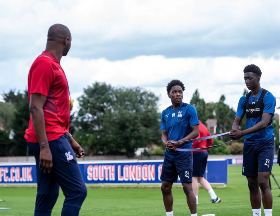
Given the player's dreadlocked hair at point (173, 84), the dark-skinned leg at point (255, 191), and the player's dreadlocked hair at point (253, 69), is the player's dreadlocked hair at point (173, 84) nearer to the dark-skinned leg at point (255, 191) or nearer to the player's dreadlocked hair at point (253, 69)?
the player's dreadlocked hair at point (253, 69)

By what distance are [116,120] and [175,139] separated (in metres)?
77.7

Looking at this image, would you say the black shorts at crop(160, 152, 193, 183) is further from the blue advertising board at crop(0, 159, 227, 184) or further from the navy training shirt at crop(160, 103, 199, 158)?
the blue advertising board at crop(0, 159, 227, 184)

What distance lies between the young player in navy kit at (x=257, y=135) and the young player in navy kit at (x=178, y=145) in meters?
0.75

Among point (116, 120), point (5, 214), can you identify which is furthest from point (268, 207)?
point (116, 120)

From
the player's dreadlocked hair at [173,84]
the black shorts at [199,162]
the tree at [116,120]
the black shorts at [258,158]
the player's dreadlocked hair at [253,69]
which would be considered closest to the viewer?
the black shorts at [258,158]

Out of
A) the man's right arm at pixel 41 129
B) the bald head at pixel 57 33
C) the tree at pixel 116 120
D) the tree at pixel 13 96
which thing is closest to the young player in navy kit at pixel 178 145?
the bald head at pixel 57 33

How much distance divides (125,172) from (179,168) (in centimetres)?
1271

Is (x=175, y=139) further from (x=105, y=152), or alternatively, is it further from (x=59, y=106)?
(x=105, y=152)

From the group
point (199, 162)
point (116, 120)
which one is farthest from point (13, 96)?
point (199, 162)

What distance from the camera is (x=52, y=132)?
14.6 ft

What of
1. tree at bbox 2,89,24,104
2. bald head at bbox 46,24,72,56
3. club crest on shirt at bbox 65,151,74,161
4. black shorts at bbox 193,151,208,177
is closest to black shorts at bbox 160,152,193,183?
club crest on shirt at bbox 65,151,74,161

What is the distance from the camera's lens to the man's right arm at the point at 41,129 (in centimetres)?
430

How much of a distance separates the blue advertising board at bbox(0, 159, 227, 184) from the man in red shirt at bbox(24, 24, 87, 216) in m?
14.4

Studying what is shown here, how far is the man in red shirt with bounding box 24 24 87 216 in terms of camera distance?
4.34 metres
